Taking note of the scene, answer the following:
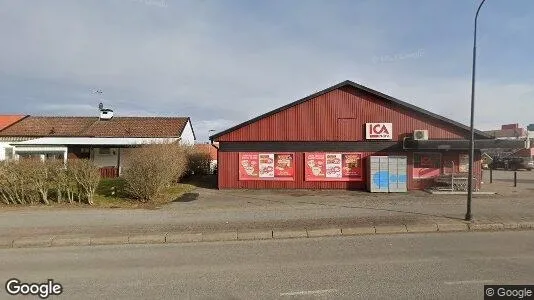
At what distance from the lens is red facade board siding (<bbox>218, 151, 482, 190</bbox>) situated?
57.4 feet

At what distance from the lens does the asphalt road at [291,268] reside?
468 centimetres

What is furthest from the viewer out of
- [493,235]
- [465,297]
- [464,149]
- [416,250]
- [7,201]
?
[464,149]

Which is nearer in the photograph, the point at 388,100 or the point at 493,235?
the point at 493,235

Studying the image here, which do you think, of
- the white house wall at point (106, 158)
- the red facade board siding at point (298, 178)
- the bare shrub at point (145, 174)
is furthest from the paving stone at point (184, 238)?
the white house wall at point (106, 158)

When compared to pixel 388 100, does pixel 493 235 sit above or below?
below

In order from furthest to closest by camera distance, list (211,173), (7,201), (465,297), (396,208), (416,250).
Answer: (211,173) < (7,201) < (396,208) < (416,250) < (465,297)

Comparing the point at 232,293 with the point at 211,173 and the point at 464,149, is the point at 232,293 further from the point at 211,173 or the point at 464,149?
the point at 211,173

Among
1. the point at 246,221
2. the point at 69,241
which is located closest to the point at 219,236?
the point at 246,221

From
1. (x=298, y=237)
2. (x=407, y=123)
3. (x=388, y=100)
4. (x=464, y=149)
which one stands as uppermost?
(x=388, y=100)

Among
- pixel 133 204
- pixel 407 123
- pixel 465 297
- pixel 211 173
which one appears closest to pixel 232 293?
pixel 465 297

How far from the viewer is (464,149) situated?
670 inches

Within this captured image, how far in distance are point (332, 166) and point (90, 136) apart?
18935 mm

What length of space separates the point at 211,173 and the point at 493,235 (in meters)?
22.9

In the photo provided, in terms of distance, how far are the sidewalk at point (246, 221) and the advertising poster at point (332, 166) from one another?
16.9 ft
